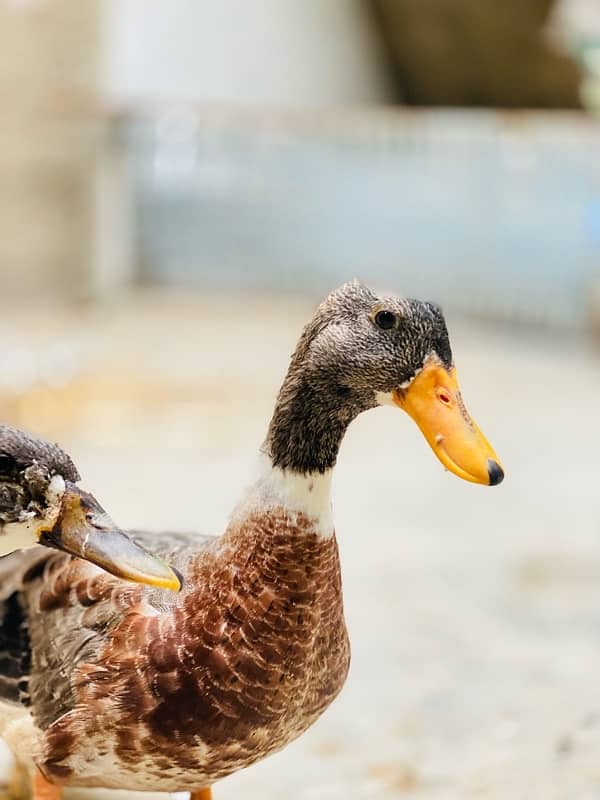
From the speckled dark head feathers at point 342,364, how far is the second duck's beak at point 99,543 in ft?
0.55

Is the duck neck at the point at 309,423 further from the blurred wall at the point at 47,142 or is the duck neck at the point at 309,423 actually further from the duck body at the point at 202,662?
the blurred wall at the point at 47,142

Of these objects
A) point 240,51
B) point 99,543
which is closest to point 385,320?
point 99,543

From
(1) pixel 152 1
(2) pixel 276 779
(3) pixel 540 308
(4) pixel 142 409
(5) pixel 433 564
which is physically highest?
(1) pixel 152 1

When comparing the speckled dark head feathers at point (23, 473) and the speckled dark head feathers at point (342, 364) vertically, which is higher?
the speckled dark head feathers at point (342, 364)

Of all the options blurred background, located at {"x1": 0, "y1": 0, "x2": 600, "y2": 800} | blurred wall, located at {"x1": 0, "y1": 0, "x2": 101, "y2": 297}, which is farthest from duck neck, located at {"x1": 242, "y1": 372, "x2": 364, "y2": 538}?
blurred wall, located at {"x1": 0, "y1": 0, "x2": 101, "y2": 297}

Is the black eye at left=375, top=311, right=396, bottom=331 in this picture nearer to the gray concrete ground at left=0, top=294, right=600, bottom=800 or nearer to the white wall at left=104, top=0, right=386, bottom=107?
the gray concrete ground at left=0, top=294, right=600, bottom=800

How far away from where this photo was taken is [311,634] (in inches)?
39.0

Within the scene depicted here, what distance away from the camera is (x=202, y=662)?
97 centimetres

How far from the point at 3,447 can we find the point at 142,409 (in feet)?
8.21

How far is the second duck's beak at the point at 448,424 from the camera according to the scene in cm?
85

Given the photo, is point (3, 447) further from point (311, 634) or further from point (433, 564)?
point (433, 564)

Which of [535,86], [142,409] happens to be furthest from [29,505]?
[535,86]

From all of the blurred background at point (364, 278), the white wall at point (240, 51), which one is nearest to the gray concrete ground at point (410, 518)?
the blurred background at point (364, 278)

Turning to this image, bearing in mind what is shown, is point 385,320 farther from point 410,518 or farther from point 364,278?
point 410,518
